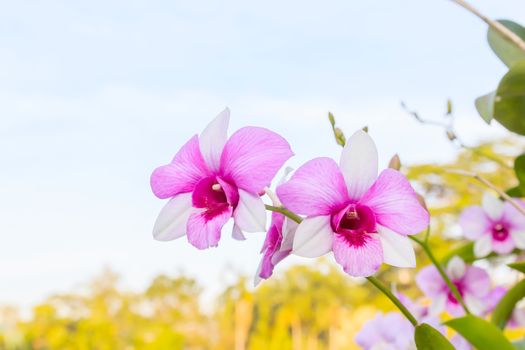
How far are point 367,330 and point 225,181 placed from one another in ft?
1.25

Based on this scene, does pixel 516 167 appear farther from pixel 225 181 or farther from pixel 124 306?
pixel 124 306

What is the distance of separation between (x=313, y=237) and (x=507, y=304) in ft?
1.41

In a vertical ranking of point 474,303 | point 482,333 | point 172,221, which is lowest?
point 474,303

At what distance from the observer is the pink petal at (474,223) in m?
0.87

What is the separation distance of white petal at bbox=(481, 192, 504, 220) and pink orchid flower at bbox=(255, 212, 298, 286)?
47cm

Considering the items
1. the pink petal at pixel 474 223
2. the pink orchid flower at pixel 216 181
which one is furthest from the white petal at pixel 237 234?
the pink petal at pixel 474 223

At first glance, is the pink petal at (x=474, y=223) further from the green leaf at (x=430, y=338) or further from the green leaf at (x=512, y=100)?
the green leaf at (x=430, y=338)

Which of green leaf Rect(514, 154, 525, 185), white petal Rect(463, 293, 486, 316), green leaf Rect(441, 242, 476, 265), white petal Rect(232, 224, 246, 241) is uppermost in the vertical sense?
white petal Rect(232, 224, 246, 241)

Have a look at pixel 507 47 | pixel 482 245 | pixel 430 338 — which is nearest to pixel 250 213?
pixel 430 338

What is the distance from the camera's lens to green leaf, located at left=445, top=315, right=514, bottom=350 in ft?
1.82

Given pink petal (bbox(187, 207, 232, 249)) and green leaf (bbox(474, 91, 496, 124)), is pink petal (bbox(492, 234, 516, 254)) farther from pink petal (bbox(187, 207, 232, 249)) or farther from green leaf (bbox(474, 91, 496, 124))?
pink petal (bbox(187, 207, 232, 249))

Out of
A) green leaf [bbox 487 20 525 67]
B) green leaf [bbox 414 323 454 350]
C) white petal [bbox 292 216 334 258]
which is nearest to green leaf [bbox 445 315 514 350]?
green leaf [bbox 414 323 454 350]

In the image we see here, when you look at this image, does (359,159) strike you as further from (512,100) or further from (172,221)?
(512,100)

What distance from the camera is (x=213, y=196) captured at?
1.54 ft
